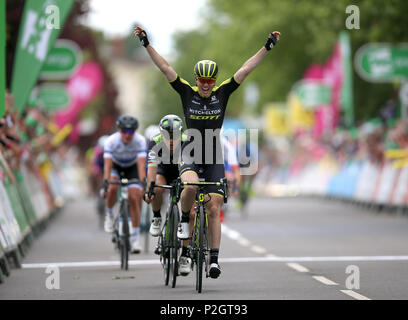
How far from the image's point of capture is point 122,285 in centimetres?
1377

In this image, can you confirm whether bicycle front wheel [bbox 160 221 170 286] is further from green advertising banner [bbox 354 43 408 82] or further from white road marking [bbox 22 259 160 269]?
green advertising banner [bbox 354 43 408 82]

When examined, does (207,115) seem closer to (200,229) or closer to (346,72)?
(200,229)

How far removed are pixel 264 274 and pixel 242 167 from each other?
65.7ft

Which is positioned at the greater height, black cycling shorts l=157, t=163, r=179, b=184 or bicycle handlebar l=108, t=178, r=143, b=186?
black cycling shorts l=157, t=163, r=179, b=184

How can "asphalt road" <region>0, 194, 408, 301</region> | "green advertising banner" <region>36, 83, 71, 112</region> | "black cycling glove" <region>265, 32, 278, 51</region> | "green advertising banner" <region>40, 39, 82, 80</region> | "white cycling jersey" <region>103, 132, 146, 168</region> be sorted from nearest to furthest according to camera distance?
"asphalt road" <region>0, 194, 408, 301</region>, "black cycling glove" <region>265, 32, 278, 51</region>, "white cycling jersey" <region>103, 132, 146, 168</region>, "green advertising banner" <region>40, 39, 82, 80</region>, "green advertising banner" <region>36, 83, 71, 112</region>

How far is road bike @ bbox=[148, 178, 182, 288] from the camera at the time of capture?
13.4m

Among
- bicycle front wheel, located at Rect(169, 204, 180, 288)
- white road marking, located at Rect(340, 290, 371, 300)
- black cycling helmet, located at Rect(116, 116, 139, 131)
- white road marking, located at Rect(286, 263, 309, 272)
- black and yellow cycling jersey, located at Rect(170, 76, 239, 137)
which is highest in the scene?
black and yellow cycling jersey, located at Rect(170, 76, 239, 137)

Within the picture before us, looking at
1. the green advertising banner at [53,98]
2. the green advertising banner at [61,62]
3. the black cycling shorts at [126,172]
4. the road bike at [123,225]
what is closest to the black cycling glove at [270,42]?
the road bike at [123,225]

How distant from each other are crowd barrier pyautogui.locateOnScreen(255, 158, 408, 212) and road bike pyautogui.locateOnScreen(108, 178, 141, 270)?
13.4 metres

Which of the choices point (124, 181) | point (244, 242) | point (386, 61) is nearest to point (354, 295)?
point (124, 181)

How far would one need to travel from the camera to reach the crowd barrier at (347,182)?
30844mm

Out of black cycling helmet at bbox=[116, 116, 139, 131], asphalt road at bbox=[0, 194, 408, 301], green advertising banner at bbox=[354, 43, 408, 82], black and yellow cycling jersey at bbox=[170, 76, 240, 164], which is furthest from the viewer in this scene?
green advertising banner at bbox=[354, 43, 408, 82]

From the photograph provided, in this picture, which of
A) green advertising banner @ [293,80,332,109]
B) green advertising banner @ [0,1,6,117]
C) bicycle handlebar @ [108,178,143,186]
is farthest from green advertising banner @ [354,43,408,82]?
green advertising banner @ [293,80,332,109]

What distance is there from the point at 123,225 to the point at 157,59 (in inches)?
152
